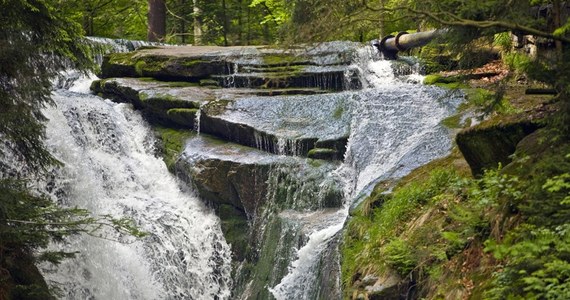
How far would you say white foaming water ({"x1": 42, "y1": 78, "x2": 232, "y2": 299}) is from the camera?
12.0 m

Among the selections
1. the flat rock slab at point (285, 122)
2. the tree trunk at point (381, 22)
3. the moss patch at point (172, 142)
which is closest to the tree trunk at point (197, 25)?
the tree trunk at point (381, 22)

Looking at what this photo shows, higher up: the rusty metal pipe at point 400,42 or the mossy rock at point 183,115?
the rusty metal pipe at point 400,42

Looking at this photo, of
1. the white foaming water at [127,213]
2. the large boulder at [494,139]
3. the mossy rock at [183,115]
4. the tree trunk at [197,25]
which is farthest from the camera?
the tree trunk at [197,25]

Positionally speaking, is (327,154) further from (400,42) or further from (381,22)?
(400,42)

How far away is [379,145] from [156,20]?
A: 494 inches

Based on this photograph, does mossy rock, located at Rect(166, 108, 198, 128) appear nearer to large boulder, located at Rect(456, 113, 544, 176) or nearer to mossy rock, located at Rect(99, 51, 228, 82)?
mossy rock, located at Rect(99, 51, 228, 82)

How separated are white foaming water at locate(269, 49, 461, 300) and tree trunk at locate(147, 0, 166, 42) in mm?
10298

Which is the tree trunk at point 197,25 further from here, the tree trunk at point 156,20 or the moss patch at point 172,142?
the moss patch at point 172,142

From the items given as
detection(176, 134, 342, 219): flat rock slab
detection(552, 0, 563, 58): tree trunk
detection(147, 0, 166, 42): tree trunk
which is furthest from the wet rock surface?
detection(552, 0, 563, 58): tree trunk

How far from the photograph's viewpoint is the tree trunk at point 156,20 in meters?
22.7

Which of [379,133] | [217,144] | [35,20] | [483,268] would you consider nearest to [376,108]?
[379,133]

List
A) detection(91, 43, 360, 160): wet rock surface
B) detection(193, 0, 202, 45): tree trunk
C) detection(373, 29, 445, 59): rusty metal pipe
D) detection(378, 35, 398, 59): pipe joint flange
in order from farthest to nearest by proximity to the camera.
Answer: detection(193, 0, 202, 45): tree trunk < detection(378, 35, 398, 59): pipe joint flange < detection(373, 29, 445, 59): rusty metal pipe < detection(91, 43, 360, 160): wet rock surface

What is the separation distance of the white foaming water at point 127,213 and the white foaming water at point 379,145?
227 centimetres

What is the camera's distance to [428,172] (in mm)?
9438
